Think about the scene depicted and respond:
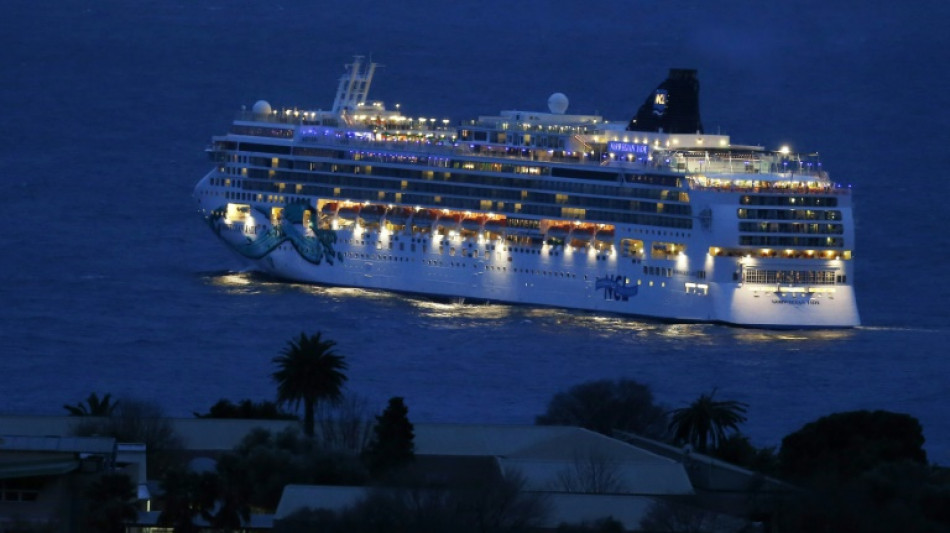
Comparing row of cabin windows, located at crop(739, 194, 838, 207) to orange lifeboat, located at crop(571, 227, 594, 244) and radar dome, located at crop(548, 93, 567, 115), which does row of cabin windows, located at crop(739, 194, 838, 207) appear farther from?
radar dome, located at crop(548, 93, 567, 115)

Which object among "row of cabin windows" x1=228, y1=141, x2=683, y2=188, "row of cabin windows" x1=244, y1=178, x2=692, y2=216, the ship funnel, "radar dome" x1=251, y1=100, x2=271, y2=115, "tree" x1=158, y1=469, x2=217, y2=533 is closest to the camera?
"tree" x1=158, y1=469, x2=217, y2=533

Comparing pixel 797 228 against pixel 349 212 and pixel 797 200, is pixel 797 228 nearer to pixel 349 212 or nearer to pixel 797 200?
pixel 797 200

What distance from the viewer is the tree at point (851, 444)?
4756 centimetres

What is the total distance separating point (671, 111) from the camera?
83.3 metres

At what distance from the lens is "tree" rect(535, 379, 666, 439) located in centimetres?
5403

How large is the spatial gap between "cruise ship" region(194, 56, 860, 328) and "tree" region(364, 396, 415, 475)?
2934cm

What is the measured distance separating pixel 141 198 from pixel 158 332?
2631cm

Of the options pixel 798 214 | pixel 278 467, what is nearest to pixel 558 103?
pixel 798 214

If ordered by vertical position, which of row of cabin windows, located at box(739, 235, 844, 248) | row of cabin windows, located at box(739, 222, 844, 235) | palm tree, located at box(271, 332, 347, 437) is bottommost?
palm tree, located at box(271, 332, 347, 437)

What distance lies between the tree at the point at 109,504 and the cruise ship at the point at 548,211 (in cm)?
3720

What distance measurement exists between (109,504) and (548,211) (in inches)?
1621

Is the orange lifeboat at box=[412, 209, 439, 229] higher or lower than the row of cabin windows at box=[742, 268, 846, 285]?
higher

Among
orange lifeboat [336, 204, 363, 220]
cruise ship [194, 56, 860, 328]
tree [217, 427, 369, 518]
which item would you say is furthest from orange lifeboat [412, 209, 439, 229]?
tree [217, 427, 369, 518]

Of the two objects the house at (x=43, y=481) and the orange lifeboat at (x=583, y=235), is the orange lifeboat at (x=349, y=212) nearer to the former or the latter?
the orange lifeboat at (x=583, y=235)
